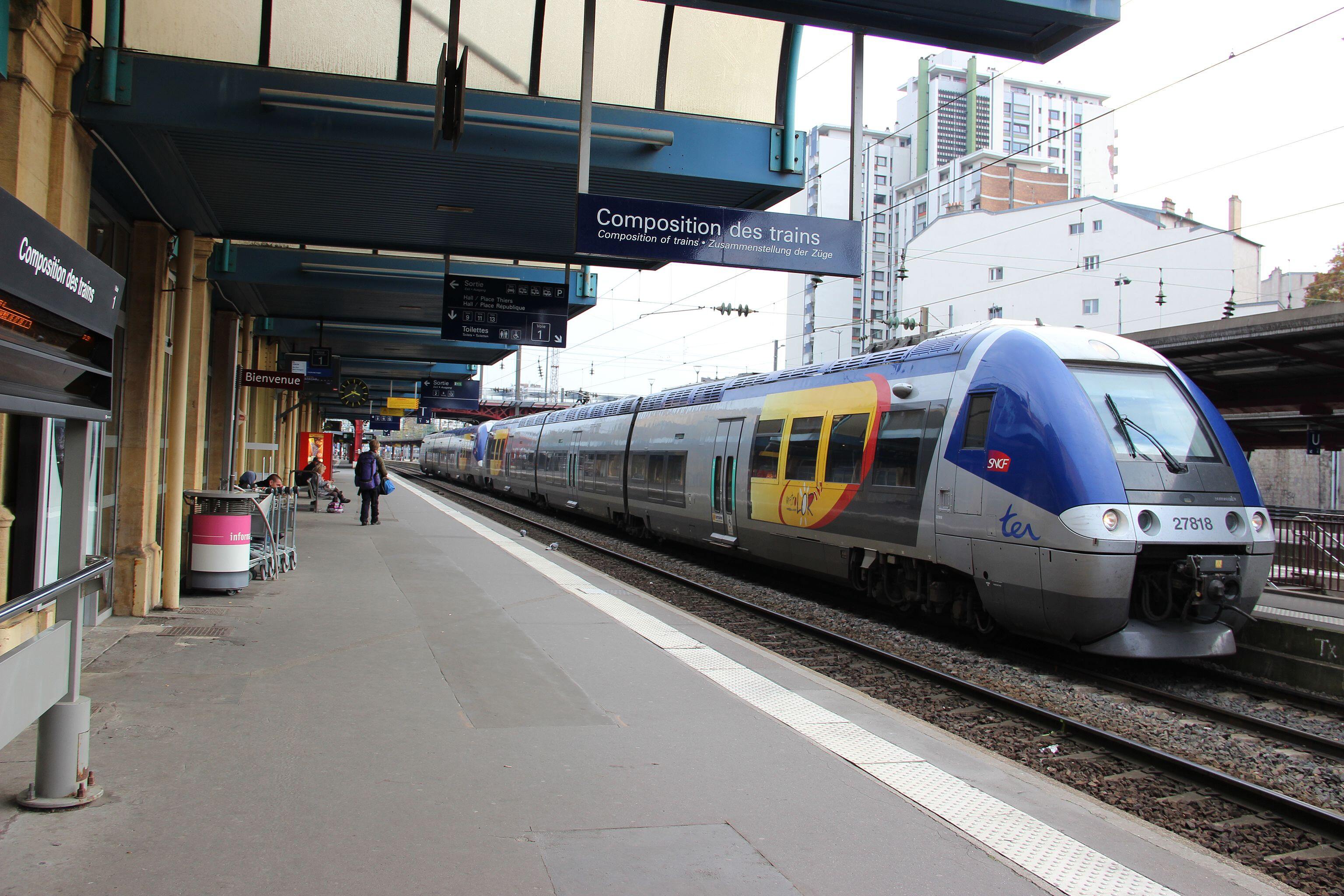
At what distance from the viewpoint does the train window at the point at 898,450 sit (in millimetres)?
9258

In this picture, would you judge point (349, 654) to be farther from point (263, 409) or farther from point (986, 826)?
point (263, 409)

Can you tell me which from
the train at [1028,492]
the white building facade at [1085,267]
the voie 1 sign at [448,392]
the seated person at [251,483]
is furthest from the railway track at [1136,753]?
the white building facade at [1085,267]

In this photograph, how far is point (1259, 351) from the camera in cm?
1209

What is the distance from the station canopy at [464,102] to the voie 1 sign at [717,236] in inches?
20.8

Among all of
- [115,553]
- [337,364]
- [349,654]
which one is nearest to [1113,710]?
[349,654]

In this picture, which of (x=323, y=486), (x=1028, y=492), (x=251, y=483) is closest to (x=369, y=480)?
(x=323, y=486)

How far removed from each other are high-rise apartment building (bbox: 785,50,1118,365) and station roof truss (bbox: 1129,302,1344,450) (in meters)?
47.5

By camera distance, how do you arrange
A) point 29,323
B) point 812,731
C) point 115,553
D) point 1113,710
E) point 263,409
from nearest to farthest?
1. point 29,323
2. point 812,731
3. point 1113,710
4. point 115,553
5. point 263,409

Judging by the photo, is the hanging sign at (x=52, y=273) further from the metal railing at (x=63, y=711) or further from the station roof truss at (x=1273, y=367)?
the station roof truss at (x=1273, y=367)

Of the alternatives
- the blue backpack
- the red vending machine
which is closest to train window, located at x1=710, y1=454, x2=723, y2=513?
the blue backpack

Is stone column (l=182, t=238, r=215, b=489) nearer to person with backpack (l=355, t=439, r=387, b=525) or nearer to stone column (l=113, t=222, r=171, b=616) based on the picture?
stone column (l=113, t=222, r=171, b=616)

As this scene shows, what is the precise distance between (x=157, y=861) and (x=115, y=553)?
586cm

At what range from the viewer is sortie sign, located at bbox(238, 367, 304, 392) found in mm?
14008

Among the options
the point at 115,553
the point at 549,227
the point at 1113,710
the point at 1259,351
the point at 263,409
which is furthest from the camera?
the point at 263,409
